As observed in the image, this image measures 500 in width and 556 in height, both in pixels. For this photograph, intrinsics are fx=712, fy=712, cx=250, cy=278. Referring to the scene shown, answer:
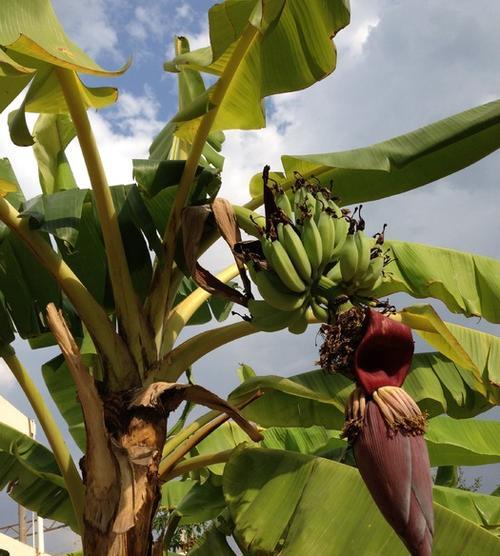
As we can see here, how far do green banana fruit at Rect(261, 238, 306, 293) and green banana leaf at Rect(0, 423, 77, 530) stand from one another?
5.44 ft

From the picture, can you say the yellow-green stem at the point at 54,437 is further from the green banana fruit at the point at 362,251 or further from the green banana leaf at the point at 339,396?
the green banana fruit at the point at 362,251

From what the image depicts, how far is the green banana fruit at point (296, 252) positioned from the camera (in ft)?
5.53

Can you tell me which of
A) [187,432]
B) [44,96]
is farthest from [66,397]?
[44,96]

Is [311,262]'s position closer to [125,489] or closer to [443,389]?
[125,489]

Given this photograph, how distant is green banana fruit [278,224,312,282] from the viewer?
168 centimetres

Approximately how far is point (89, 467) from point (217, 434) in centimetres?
144

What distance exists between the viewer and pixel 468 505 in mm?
3219

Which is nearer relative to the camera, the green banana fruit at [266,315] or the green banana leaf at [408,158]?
the green banana fruit at [266,315]

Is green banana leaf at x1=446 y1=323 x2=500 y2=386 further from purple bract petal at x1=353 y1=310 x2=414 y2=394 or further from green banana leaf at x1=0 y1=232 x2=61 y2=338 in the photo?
green banana leaf at x1=0 y1=232 x2=61 y2=338

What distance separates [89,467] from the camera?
6.73 feet

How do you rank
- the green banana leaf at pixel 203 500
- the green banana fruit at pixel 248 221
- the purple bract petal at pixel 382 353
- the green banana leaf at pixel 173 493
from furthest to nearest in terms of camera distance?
1. the green banana leaf at pixel 173 493
2. the green banana leaf at pixel 203 500
3. the green banana fruit at pixel 248 221
4. the purple bract petal at pixel 382 353

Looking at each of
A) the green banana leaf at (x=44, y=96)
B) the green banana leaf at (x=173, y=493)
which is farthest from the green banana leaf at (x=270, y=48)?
the green banana leaf at (x=173, y=493)

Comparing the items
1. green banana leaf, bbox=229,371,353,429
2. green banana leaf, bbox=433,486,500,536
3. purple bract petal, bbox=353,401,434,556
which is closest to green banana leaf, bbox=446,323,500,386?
green banana leaf, bbox=229,371,353,429

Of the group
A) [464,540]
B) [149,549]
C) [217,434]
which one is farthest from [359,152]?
[217,434]
